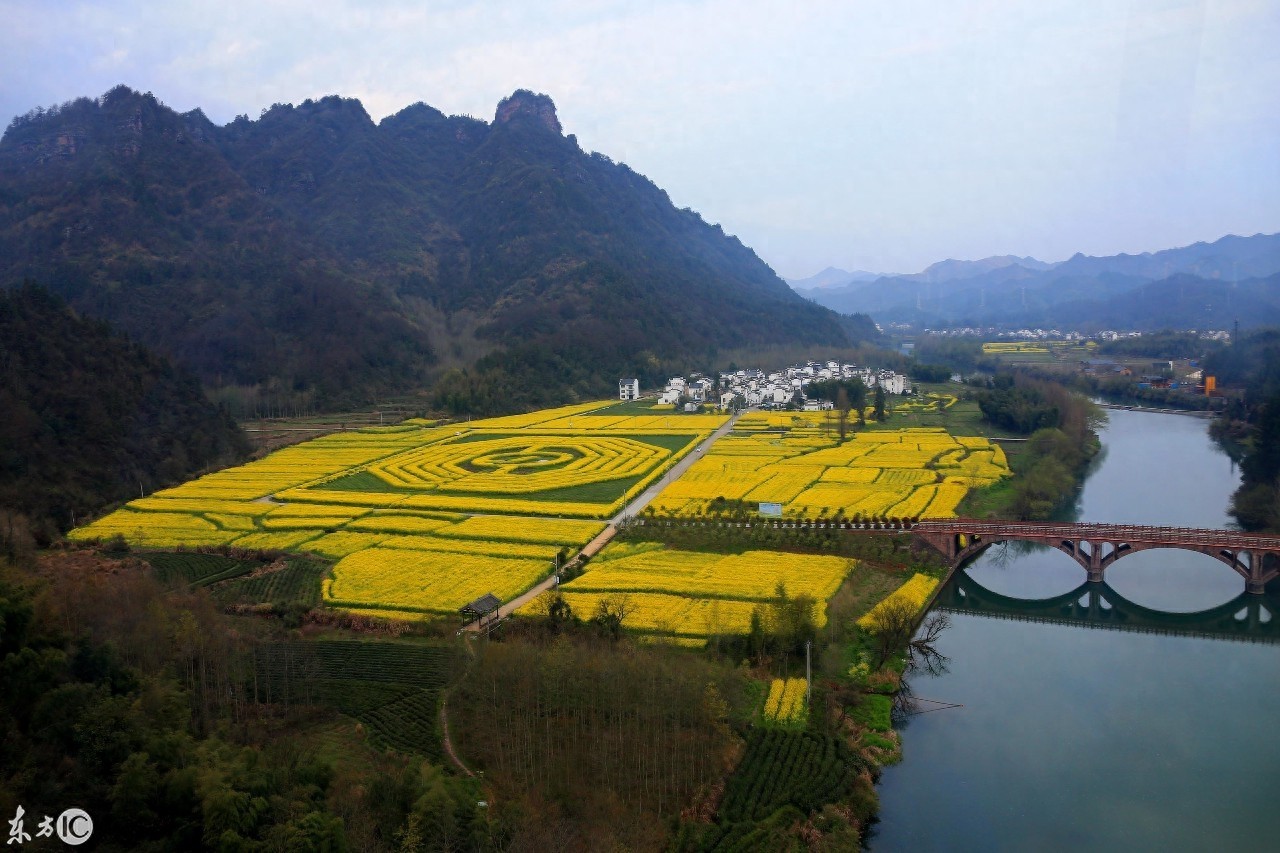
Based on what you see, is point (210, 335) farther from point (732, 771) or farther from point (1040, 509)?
point (732, 771)

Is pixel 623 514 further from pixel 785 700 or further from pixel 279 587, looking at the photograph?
pixel 785 700

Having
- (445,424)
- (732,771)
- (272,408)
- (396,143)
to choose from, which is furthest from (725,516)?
(396,143)

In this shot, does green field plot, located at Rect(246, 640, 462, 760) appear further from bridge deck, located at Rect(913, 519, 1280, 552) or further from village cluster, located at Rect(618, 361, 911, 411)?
village cluster, located at Rect(618, 361, 911, 411)

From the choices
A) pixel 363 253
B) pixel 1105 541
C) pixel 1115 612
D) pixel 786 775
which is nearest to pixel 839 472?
pixel 1105 541

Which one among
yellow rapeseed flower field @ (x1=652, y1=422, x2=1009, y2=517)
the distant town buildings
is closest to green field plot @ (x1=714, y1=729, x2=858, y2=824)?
yellow rapeseed flower field @ (x1=652, y1=422, x2=1009, y2=517)

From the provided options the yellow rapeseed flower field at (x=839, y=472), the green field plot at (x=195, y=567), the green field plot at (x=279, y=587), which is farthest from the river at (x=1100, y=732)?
the green field plot at (x=195, y=567)

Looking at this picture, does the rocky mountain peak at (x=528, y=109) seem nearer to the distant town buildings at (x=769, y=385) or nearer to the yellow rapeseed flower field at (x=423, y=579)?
the distant town buildings at (x=769, y=385)
